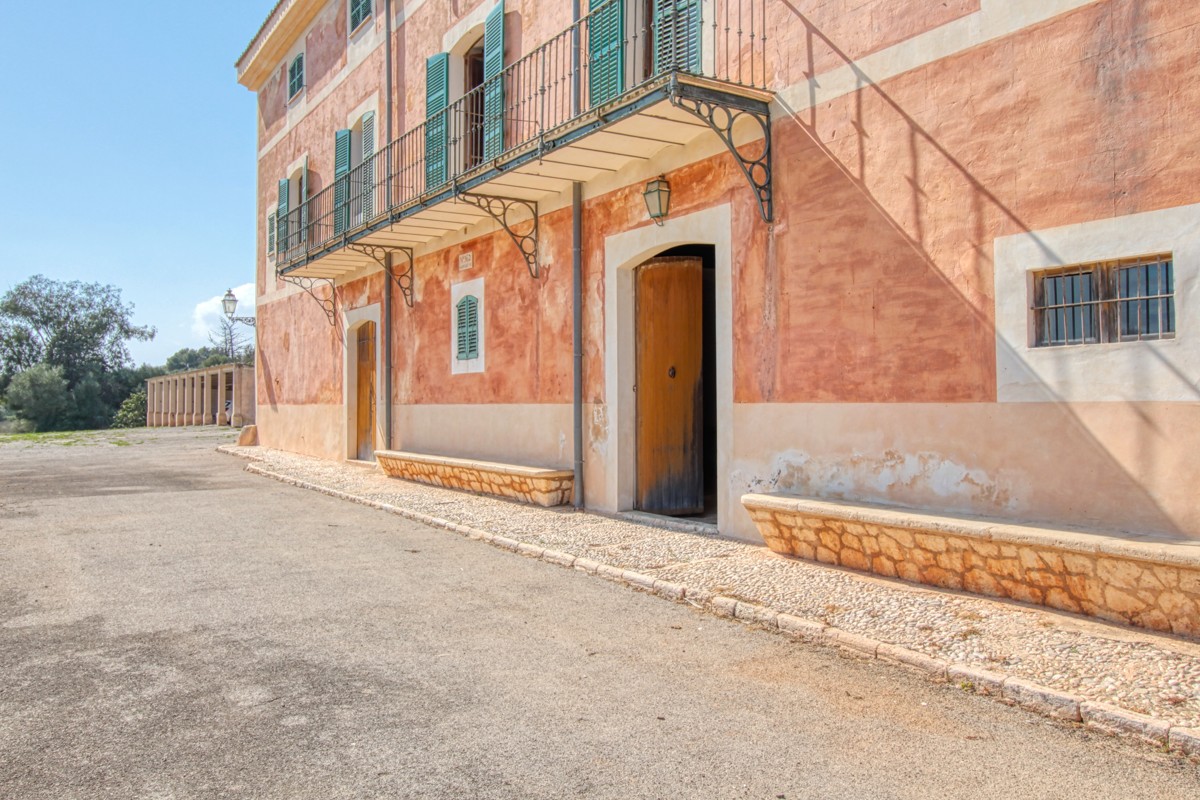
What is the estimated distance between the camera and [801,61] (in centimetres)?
744

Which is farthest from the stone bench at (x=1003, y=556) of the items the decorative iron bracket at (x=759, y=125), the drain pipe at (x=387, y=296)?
the drain pipe at (x=387, y=296)

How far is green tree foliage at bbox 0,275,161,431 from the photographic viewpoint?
6600 cm

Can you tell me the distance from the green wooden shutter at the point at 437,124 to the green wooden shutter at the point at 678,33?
4659 millimetres

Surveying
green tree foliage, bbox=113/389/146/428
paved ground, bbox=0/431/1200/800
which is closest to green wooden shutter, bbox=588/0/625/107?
paved ground, bbox=0/431/1200/800

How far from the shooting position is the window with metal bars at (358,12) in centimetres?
1625

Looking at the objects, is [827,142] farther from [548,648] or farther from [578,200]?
[548,648]

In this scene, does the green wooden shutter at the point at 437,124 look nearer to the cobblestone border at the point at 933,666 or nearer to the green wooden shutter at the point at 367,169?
the green wooden shutter at the point at 367,169

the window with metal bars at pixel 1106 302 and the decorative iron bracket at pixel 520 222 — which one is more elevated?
the decorative iron bracket at pixel 520 222

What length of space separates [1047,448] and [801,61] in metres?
3.89

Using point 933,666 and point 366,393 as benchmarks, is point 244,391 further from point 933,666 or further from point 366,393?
point 933,666

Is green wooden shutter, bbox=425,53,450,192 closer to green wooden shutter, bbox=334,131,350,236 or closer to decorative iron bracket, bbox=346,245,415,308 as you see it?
decorative iron bracket, bbox=346,245,415,308

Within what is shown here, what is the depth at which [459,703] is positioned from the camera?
13.1 feet

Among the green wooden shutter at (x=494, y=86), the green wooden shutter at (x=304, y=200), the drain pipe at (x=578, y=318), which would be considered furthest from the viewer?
the green wooden shutter at (x=304, y=200)

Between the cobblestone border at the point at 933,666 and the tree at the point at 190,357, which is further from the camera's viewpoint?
the tree at the point at 190,357
